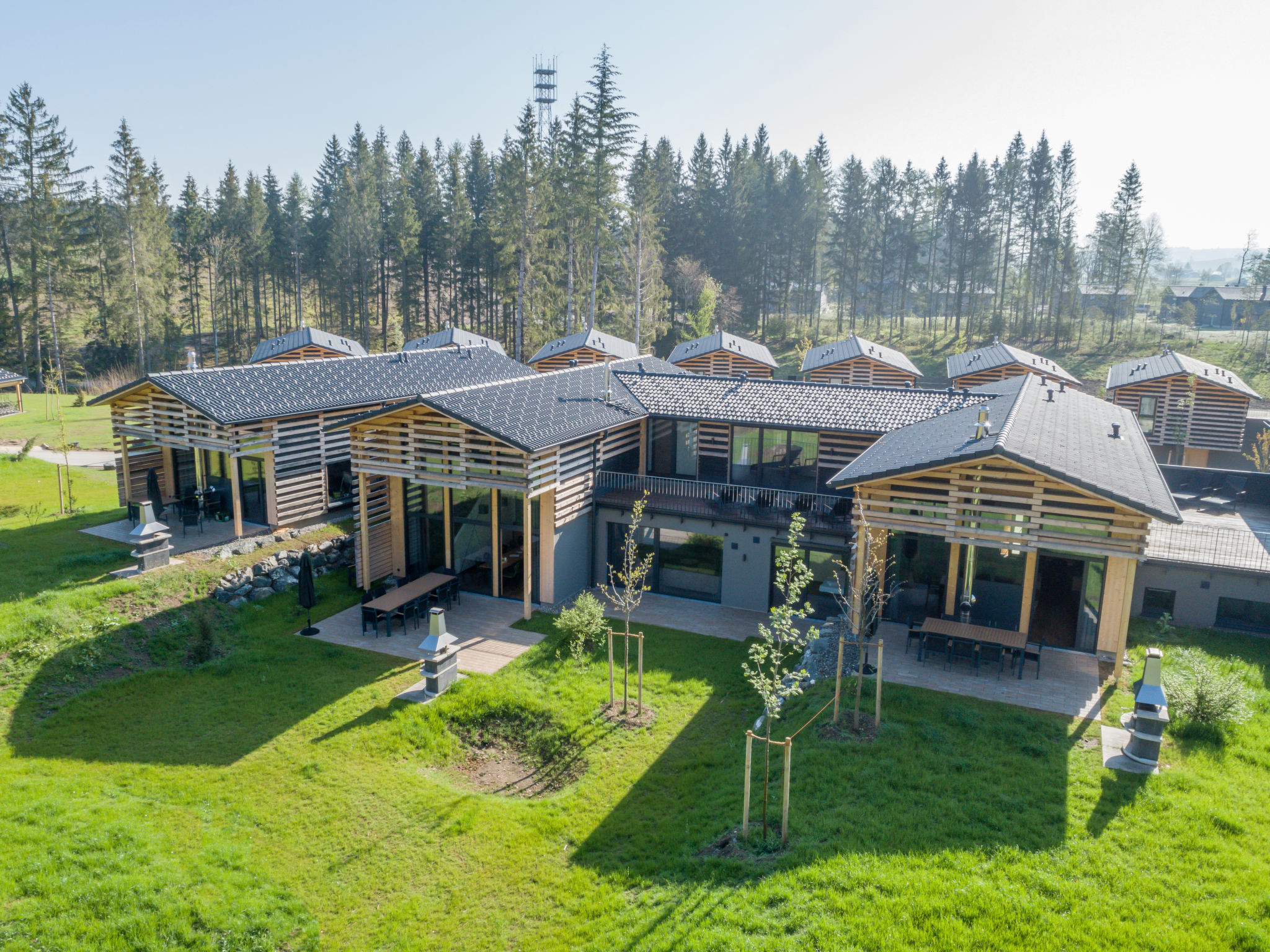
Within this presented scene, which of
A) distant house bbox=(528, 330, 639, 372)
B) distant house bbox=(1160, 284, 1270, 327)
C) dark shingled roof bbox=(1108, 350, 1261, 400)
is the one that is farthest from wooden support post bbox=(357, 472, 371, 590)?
distant house bbox=(1160, 284, 1270, 327)

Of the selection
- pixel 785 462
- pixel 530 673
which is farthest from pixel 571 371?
pixel 530 673

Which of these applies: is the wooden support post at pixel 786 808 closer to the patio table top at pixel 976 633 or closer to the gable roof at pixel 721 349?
the patio table top at pixel 976 633

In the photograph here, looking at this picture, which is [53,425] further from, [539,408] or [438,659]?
[438,659]

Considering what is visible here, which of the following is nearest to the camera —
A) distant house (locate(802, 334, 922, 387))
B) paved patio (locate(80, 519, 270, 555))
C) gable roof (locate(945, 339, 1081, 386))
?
paved patio (locate(80, 519, 270, 555))

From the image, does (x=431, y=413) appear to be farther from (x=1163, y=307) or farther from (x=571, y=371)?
(x=1163, y=307)

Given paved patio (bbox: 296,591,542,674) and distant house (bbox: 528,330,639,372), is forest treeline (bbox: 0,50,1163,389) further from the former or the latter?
paved patio (bbox: 296,591,542,674)

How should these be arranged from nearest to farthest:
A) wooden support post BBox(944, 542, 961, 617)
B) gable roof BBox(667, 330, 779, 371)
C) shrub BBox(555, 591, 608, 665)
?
wooden support post BBox(944, 542, 961, 617), shrub BBox(555, 591, 608, 665), gable roof BBox(667, 330, 779, 371)
